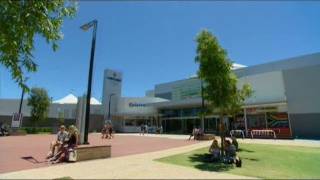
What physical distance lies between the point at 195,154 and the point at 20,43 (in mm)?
8903

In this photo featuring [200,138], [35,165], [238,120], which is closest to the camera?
[35,165]


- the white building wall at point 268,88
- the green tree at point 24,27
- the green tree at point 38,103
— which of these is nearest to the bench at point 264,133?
the white building wall at point 268,88

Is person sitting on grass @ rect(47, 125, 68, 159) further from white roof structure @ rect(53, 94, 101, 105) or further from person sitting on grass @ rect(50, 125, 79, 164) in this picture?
Answer: white roof structure @ rect(53, 94, 101, 105)

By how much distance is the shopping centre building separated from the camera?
973 inches

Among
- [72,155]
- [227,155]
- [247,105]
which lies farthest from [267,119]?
[72,155]

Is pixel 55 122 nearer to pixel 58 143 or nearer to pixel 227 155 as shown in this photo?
pixel 58 143

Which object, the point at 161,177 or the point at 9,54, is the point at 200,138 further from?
the point at 9,54

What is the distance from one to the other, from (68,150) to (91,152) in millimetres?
958

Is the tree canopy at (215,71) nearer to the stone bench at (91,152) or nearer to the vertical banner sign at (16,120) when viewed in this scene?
the stone bench at (91,152)

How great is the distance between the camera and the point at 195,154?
12.9 meters

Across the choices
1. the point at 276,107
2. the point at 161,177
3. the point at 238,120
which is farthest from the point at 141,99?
the point at 161,177

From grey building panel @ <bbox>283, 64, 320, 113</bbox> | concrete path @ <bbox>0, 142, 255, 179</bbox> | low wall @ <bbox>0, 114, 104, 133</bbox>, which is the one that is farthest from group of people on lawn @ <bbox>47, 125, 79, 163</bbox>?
low wall @ <bbox>0, 114, 104, 133</bbox>

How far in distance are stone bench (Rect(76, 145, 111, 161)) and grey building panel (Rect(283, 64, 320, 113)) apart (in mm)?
19484

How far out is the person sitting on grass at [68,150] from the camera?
10.8 metres
